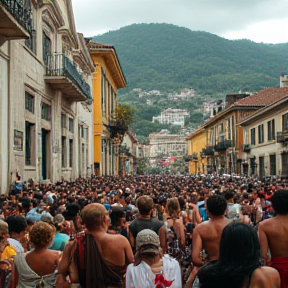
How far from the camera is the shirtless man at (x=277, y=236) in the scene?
528cm

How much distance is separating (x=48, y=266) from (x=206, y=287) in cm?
184

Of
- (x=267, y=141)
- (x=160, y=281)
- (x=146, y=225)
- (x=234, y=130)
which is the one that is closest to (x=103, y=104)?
(x=267, y=141)

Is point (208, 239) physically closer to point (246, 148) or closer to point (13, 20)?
point (13, 20)

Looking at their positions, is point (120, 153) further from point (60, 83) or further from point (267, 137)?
point (60, 83)

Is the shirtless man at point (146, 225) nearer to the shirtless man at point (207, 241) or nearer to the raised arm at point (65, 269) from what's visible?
the shirtless man at point (207, 241)

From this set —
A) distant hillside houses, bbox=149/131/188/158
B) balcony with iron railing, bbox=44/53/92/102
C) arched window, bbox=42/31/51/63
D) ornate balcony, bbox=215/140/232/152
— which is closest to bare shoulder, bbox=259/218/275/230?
balcony with iron railing, bbox=44/53/92/102

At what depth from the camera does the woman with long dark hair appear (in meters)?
3.50

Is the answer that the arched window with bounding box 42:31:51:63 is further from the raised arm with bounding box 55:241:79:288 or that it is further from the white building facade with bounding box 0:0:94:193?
the raised arm with bounding box 55:241:79:288

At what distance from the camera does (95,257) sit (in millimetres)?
4562

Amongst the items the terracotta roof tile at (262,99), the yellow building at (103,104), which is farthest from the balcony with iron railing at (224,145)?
the yellow building at (103,104)

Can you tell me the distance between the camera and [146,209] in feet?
21.8

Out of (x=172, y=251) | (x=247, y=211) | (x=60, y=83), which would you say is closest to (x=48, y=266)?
(x=172, y=251)

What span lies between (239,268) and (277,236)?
206cm

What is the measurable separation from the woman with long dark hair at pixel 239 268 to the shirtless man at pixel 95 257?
123cm
